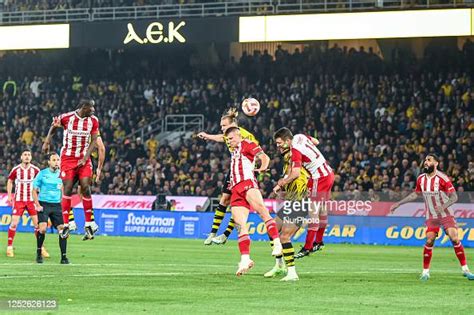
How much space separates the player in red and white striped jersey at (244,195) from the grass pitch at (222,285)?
24.2 inches

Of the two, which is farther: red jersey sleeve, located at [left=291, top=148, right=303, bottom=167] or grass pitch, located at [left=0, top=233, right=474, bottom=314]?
red jersey sleeve, located at [left=291, top=148, right=303, bottom=167]

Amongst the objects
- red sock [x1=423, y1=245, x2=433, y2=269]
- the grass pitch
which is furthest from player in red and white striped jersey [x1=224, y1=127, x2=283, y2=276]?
red sock [x1=423, y1=245, x2=433, y2=269]

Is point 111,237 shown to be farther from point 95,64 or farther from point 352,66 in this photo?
point 95,64

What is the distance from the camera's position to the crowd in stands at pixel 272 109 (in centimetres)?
3981

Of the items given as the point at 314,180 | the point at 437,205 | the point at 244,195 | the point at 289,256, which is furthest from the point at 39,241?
the point at 437,205

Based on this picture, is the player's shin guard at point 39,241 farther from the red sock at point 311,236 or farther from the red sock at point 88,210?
the red sock at point 311,236

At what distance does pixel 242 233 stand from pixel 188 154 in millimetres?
27291

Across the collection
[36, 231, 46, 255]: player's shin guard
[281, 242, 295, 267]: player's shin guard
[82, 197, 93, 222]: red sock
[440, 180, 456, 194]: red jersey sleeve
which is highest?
[440, 180, 456, 194]: red jersey sleeve

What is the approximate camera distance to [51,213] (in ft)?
78.3

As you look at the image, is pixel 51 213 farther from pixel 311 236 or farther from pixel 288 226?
pixel 288 226

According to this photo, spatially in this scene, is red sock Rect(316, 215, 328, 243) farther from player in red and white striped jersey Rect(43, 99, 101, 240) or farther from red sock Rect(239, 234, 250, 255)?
player in red and white striped jersey Rect(43, 99, 101, 240)

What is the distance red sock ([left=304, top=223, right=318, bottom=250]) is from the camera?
19875 millimetres

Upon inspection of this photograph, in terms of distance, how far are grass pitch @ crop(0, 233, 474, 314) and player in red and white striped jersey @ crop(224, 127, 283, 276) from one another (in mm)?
614

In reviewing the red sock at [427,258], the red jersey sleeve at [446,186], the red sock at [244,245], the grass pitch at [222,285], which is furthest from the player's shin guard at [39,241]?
the red jersey sleeve at [446,186]
